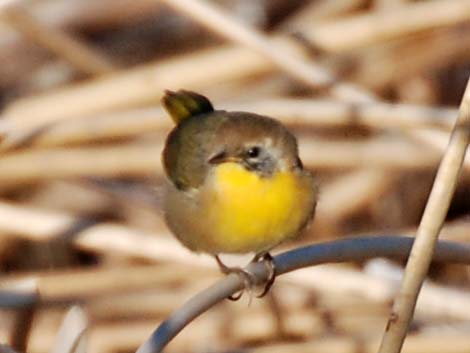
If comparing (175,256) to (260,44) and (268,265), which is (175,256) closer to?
(260,44)

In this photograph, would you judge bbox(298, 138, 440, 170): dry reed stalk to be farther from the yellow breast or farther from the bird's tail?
Answer: the yellow breast

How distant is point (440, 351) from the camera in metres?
A: 2.83

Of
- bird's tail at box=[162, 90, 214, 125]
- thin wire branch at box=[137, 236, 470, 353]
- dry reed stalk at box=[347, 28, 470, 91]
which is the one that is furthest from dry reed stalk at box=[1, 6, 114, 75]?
thin wire branch at box=[137, 236, 470, 353]

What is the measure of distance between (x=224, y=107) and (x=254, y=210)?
965 millimetres

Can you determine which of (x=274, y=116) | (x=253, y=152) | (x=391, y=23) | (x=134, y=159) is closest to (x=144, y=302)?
(x=134, y=159)

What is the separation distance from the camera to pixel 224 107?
3.31 m

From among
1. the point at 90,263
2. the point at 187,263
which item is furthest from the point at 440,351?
the point at 90,263

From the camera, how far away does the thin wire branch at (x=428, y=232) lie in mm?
1737

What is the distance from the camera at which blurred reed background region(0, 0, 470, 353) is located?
301cm

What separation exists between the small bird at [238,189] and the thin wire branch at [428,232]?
1.74 feet

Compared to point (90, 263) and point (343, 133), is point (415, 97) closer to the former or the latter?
point (343, 133)

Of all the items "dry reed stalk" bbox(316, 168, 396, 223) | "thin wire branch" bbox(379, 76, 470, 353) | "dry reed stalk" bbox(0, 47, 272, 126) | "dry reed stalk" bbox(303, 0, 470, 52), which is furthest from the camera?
"dry reed stalk" bbox(316, 168, 396, 223)

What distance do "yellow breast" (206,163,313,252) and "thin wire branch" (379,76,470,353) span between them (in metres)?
0.63

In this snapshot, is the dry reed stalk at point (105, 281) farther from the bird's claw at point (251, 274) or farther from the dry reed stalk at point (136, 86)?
the bird's claw at point (251, 274)
